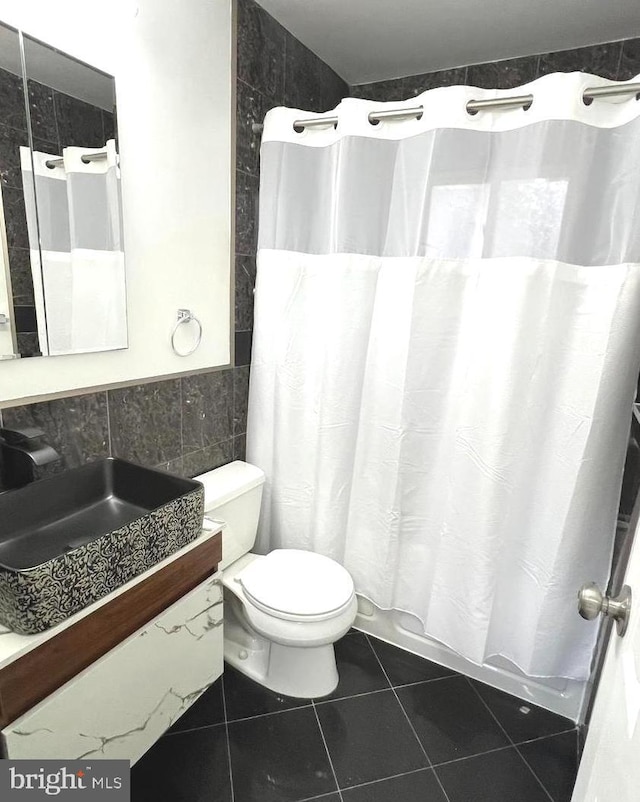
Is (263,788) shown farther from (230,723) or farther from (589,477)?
(589,477)

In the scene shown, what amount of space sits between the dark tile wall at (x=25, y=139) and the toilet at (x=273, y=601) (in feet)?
2.69

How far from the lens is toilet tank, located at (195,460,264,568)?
5.53ft

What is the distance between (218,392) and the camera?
189 cm

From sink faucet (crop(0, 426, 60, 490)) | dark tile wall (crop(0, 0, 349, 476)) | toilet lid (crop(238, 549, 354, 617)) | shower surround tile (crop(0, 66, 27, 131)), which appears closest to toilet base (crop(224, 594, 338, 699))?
toilet lid (crop(238, 549, 354, 617))

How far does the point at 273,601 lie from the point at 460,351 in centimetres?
107

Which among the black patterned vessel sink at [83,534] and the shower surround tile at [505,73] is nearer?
the black patterned vessel sink at [83,534]

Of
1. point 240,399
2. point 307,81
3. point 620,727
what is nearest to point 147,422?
point 240,399

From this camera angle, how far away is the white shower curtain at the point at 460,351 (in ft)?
4.48

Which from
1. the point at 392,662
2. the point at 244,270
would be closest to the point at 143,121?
the point at 244,270

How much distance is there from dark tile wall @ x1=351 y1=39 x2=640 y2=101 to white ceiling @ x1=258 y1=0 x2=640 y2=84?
0.10 feet

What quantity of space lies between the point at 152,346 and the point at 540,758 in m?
1.88

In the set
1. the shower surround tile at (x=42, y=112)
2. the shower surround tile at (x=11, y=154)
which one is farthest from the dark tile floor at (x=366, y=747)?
the shower surround tile at (x=42, y=112)

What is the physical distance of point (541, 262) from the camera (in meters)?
1.40

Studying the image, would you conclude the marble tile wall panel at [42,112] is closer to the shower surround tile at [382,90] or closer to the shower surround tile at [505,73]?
the shower surround tile at [382,90]
